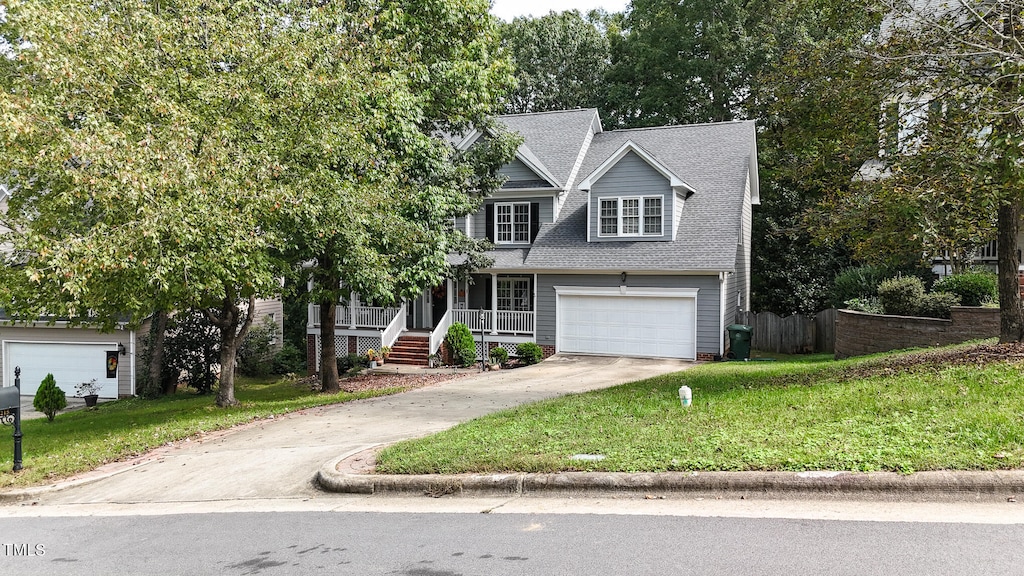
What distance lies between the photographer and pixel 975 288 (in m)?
16.9

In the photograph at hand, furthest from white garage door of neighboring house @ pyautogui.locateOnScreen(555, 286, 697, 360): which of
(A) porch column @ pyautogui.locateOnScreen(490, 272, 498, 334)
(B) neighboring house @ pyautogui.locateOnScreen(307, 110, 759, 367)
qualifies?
(A) porch column @ pyautogui.locateOnScreen(490, 272, 498, 334)

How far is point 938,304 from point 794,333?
22.7 ft

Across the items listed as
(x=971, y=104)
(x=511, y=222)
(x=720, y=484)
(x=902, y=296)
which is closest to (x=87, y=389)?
(x=511, y=222)

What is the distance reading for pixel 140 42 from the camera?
12156mm

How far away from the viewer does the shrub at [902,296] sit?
59.2 feet

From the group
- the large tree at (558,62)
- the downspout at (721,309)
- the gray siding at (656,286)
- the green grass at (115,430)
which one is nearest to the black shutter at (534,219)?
the gray siding at (656,286)

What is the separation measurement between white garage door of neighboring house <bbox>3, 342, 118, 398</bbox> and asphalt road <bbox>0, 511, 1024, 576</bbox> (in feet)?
64.2

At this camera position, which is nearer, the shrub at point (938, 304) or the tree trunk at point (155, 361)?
the shrub at point (938, 304)

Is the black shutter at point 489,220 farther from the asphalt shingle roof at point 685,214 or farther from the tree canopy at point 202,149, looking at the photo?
the tree canopy at point 202,149

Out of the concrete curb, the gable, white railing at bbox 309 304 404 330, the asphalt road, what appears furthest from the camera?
white railing at bbox 309 304 404 330

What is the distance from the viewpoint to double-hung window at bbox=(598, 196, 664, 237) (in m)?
23.1

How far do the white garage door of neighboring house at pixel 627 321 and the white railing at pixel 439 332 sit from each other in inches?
148

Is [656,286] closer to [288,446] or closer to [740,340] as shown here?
[740,340]

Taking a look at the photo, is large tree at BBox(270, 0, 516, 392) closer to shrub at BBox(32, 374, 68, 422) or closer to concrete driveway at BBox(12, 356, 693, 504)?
concrete driveway at BBox(12, 356, 693, 504)
